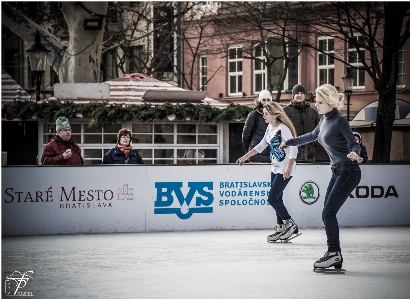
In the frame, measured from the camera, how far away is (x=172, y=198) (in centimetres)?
1455

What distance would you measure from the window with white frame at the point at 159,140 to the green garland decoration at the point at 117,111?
0.72 m

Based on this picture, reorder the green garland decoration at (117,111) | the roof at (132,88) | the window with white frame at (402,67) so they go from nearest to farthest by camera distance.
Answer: the green garland decoration at (117,111)
the roof at (132,88)
the window with white frame at (402,67)

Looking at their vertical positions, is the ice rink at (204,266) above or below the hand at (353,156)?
below

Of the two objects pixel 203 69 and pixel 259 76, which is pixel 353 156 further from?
pixel 203 69

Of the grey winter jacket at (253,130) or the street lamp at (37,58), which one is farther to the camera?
the street lamp at (37,58)

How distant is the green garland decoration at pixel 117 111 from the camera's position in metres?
18.5

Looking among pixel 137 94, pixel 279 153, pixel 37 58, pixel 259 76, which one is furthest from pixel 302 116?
pixel 259 76

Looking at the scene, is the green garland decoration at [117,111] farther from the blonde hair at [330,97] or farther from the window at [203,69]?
the window at [203,69]

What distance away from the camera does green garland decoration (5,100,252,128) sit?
1845 cm

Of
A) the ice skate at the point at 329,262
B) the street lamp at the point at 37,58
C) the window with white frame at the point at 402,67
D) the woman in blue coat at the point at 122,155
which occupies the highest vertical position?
the window with white frame at the point at 402,67

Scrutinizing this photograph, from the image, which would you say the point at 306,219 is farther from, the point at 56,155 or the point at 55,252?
the point at 55,252

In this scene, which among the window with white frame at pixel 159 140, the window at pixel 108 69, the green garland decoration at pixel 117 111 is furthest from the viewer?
the window at pixel 108 69
